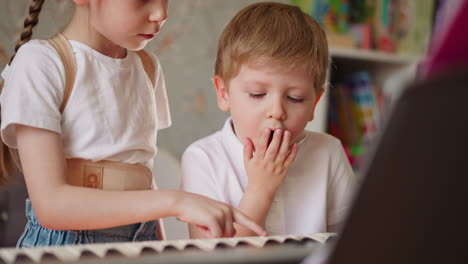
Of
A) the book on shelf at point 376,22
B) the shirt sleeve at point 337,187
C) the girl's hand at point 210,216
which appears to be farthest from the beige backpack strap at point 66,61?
the book on shelf at point 376,22

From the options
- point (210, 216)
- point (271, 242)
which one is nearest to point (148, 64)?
point (210, 216)

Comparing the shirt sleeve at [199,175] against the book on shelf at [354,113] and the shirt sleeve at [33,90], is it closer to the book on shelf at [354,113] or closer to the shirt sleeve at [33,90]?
the shirt sleeve at [33,90]

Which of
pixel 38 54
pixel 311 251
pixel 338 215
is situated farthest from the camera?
pixel 338 215

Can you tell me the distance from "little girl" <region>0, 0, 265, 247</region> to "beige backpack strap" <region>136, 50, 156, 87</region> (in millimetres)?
16

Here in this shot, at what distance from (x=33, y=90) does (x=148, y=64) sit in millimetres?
273

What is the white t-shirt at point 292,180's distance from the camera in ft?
3.52

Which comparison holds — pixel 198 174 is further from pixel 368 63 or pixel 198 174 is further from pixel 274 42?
pixel 368 63

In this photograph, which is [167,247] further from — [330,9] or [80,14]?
[330,9]

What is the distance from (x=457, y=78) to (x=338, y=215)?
909 millimetres

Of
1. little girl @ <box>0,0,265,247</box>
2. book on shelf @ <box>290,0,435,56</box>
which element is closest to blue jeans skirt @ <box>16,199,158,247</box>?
little girl @ <box>0,0,265,247</box>

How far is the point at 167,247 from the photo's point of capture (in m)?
0.51

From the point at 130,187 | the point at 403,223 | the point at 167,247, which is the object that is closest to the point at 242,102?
the point at 130,187

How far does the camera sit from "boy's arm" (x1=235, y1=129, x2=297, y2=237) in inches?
38.1

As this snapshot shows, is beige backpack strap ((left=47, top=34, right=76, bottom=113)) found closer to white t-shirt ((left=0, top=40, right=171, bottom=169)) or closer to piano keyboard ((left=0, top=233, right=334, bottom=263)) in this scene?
white t-shirt ((left=0, top=40, right=171, bottom=169))
